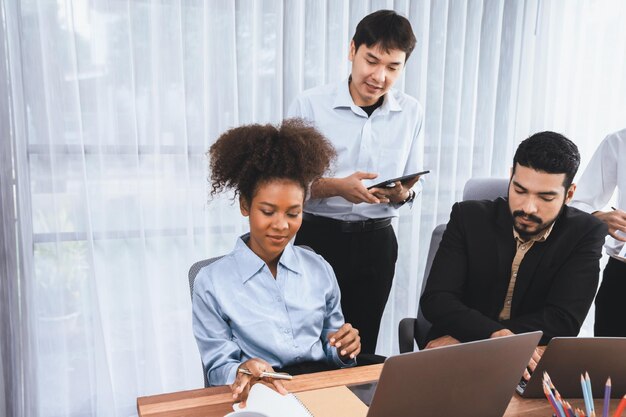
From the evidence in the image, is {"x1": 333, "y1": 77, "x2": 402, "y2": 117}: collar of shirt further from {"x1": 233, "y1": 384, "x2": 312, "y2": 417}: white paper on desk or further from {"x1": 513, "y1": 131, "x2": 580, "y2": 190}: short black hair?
{"x1": 233, "y1": 384, "x2": 312, "y2": 417}: white paper on desk

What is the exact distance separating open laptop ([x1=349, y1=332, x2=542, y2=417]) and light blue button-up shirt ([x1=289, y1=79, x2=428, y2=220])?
3.89 ft

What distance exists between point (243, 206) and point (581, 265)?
0.94 metres

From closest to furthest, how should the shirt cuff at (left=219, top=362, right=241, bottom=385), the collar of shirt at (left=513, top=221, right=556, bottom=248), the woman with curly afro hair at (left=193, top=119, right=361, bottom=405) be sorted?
the shirt cuff at (left=219, top=362, right=241, bottom=385) → the woman with curly afro hair at (left=193, top=119, right=361, bottom=405) → the collar of shirt at (left=513, top=221, right=556, bottom=248)

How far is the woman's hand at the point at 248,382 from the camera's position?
1067 millimetres

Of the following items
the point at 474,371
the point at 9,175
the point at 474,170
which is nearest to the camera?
the point at 474,371

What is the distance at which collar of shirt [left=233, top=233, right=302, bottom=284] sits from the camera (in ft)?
4.43

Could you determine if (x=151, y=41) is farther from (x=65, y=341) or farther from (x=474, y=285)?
(x=474, y=285)

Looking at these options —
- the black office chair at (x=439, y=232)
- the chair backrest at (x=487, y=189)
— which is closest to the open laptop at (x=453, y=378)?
the black office chair at (x=439, y=232)

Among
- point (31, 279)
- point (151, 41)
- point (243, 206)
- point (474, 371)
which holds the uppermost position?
point (151, 41)

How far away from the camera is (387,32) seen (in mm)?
1891

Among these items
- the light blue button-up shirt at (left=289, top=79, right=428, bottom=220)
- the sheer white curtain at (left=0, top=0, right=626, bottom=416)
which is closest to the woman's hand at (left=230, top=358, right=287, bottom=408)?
the light blue button-up shirt at (left=289, top=79, right=428, bottom=220)

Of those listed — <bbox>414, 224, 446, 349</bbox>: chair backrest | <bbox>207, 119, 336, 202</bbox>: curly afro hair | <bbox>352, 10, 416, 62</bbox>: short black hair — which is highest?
<bbox>352, 10, 416, 62</bbox>: short black hair

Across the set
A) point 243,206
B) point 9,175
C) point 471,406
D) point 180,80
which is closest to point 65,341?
point 9,175

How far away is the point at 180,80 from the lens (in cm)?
222
